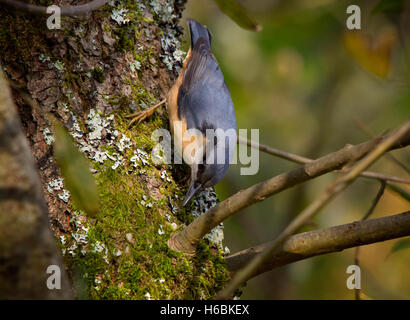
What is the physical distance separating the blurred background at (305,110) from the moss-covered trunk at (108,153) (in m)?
2.30

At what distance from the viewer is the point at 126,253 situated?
1.98 m

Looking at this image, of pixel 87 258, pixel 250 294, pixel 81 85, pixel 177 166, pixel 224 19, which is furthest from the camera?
pixel 224 19

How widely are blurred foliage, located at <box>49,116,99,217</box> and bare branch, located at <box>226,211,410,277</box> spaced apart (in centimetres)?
62

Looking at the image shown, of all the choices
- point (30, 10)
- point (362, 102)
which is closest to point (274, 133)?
point (362, 102)

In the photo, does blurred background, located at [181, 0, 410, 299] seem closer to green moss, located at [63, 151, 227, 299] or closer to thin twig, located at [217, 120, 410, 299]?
green moss, located at [63, 151, 227, 299]

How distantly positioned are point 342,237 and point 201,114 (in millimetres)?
1620

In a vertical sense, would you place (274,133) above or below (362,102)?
below

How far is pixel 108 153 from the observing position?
219 cm

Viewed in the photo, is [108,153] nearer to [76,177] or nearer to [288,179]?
[76,177]

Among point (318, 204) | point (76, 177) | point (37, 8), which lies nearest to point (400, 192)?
point (318, 204)

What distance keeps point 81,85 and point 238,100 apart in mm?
2962

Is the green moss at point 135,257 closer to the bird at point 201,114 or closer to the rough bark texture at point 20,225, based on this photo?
the bird at point 201,114

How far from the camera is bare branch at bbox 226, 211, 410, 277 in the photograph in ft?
5.53

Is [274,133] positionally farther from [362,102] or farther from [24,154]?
[24,154]
